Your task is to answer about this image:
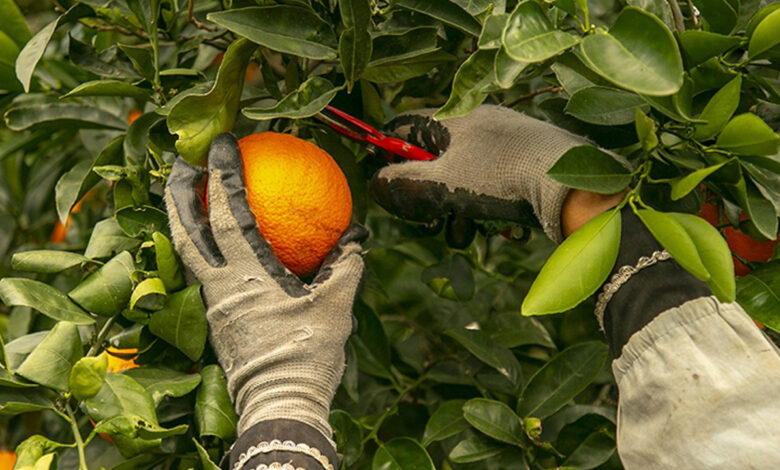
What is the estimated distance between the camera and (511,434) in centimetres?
103

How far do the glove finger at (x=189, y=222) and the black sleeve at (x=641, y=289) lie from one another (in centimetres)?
43

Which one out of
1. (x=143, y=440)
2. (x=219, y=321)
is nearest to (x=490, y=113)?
(x=219, y=321)

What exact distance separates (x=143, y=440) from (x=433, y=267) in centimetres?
58

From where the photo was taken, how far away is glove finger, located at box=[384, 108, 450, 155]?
98cm

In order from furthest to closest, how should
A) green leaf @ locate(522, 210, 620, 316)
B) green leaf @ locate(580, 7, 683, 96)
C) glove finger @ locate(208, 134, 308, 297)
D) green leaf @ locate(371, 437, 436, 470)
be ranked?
green leaf @ locate(371, 437, 436, 470) → glove finger @ locate(208, 134, 308, 297) → green leaf @ locate(522, 210, 620, 316) → green leaf @ locate(580, 7, 683, 96)

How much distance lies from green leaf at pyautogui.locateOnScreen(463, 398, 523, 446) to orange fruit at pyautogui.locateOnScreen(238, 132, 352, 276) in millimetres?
312

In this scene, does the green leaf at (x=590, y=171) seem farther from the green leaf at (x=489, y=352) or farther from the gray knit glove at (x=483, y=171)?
the green leaf at (x=489, y=352)

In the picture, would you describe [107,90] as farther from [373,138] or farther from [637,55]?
[637,55]

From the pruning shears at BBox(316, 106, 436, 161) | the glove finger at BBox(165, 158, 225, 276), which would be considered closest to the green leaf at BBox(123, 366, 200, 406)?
the glove finger at BBox(165, 158, 225, 276)

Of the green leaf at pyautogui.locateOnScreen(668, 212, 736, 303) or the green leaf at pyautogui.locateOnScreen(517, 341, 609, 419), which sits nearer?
the green leaf at pyautogui.locateOnScreen(668, 212, 736, 303)

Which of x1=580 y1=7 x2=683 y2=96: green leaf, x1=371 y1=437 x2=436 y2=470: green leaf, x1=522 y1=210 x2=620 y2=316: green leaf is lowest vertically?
x1=371 y1=437 x2=436 y2=470: green leaf

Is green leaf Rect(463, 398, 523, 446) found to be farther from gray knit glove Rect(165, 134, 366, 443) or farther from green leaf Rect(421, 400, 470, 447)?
gray knit glove Rect(165, 134, 366, 443)

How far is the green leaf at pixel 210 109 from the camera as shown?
82 centimetres

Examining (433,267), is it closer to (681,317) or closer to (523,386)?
(523,386)
